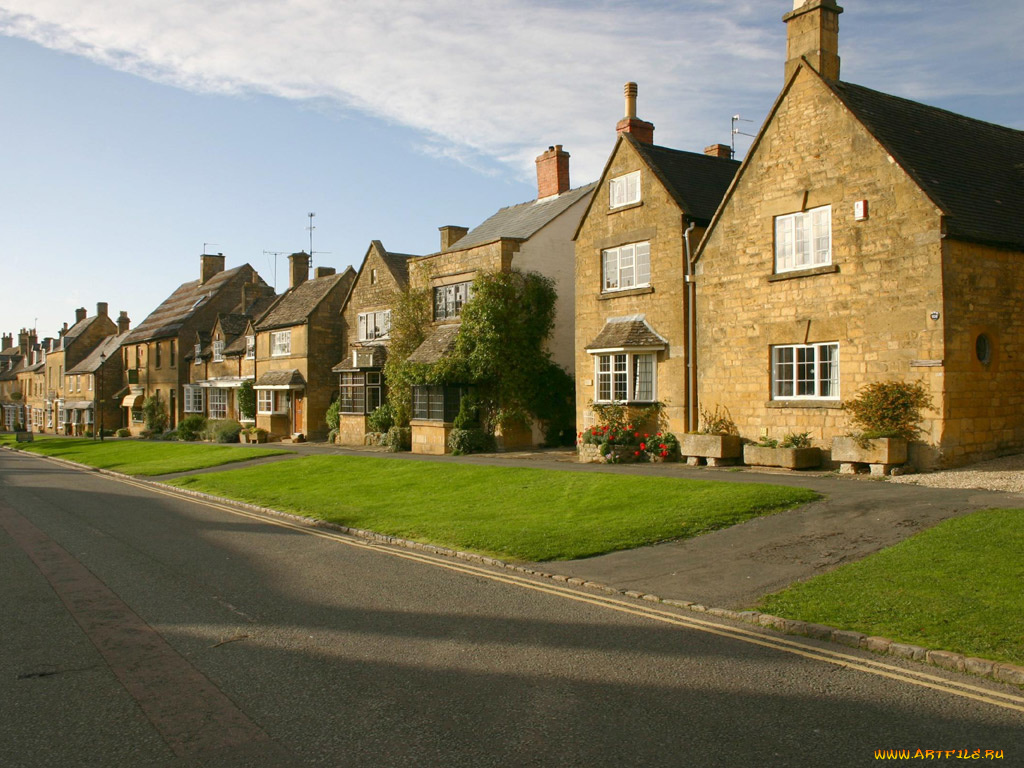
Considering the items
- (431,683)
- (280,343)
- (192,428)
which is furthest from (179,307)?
(431,683)

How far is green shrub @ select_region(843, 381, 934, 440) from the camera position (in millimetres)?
16828

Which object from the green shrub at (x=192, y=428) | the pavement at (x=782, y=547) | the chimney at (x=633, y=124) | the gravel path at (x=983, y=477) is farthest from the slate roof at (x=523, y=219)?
Answer: the green shrub at (x=192, y=428)

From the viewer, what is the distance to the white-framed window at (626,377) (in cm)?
2345

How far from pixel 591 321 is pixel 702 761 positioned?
20.9 metres

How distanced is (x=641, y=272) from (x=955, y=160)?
8.37m

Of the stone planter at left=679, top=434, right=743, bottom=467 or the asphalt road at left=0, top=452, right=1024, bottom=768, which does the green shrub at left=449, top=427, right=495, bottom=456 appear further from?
the asphalt road at left=0, top=452, right=1024, bottom=768

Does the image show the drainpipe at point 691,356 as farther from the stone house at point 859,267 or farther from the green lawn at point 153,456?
the green lawn at point 153,456

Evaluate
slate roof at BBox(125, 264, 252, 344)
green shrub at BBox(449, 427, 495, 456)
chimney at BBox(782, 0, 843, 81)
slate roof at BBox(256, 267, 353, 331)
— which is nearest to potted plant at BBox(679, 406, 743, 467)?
chimney at BBox(782, 0, 843, 81)

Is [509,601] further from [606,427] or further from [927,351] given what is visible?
[606,427]

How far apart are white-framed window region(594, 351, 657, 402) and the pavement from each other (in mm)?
8319

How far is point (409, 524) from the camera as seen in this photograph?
1437 cm

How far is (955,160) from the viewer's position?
61.6ft

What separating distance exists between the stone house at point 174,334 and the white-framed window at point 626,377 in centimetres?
3829

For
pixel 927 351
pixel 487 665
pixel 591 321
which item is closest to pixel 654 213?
pixel 591 321
